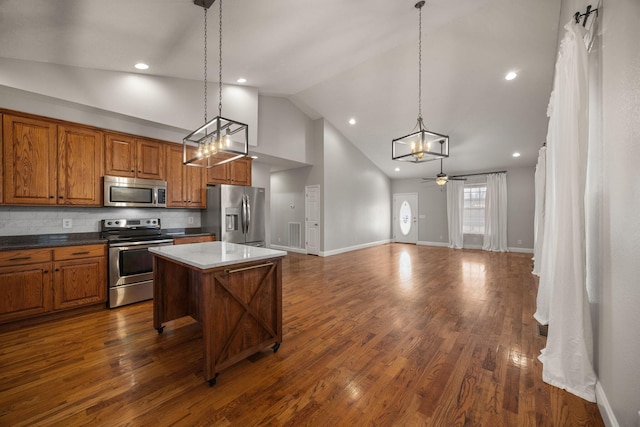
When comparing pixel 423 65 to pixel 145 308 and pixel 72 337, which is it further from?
pixel 72 337

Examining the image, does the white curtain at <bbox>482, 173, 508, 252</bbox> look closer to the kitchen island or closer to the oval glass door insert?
the oval glass door insert

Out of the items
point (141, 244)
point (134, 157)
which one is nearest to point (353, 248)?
point (141, 244)

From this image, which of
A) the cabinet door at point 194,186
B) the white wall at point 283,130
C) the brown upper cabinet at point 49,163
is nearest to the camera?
the brown upper cabinet at point 49,163

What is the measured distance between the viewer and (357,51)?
169 inches

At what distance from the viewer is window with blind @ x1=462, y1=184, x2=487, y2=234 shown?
332 inches

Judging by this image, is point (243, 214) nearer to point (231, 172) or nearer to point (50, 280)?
point (231, 172)

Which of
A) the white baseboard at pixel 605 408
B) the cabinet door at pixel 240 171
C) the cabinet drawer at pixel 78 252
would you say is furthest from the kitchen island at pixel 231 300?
the cabinet door at pixel 240 171

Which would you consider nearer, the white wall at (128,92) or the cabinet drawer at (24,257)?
the cabinet drawer at (24,257)

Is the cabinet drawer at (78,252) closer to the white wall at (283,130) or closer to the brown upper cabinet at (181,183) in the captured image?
the brown upper cabinet at (181,183)

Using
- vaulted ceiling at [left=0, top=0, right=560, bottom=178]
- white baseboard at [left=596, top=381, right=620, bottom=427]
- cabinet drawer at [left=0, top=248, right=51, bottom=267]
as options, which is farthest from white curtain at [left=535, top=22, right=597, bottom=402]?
cabinet drawer at [left=0, top=248, right=51, bottom=267]

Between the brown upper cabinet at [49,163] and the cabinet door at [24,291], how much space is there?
2.65 feet

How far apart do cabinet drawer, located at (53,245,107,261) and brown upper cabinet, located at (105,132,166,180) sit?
109 cm

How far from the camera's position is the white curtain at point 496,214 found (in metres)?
7.91

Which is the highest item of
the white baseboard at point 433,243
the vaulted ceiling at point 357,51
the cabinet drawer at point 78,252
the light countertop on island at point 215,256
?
the vaulted ceiling at point 357,51
